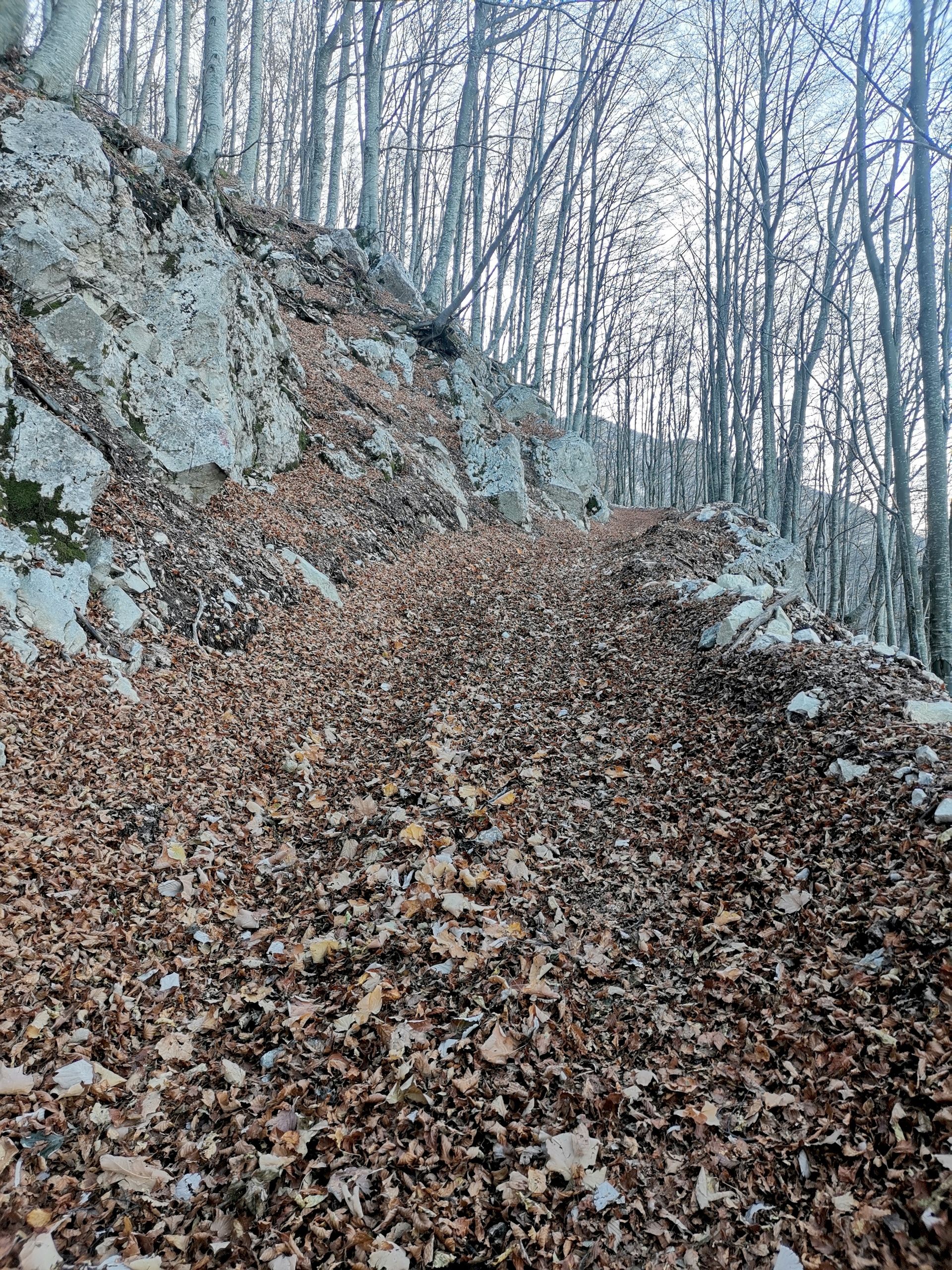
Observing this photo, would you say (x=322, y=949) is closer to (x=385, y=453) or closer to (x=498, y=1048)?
(x=498, y=1048)

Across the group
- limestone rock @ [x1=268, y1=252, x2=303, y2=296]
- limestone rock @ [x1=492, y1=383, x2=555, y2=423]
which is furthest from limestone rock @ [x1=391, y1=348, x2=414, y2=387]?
limestone rock @ [x1=492, y1=383, x2=555, y2=423]

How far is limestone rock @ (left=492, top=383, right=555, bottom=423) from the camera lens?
22.4 meters

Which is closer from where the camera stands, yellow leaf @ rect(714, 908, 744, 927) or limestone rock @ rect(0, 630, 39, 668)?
yellow leaf @ rect(714, 908, 744, 927)

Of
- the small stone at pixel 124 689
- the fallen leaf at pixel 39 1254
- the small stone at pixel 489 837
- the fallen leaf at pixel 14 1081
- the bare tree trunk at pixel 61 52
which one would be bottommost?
the fallen leaf at pixel 39 1254

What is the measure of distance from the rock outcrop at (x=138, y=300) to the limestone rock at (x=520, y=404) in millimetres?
13512

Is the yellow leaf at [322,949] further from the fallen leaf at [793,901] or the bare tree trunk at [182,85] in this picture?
the bare tree trunk at [182,85]

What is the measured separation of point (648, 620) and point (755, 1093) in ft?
19.1

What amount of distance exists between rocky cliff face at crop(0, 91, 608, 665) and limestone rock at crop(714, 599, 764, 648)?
4757 mm

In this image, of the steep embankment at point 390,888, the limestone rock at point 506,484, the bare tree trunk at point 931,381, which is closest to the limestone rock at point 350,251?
the limestone rock at point 506,484

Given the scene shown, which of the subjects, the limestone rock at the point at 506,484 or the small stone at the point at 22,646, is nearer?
the small stone at the point at 22,646

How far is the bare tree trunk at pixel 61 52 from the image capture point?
7926 mm

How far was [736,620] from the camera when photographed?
6.61m

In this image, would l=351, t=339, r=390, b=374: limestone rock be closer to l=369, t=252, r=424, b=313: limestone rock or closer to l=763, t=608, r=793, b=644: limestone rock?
l=369, t=252, r=424, b=313: limestone rock

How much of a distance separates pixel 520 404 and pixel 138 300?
16302 millimetres
